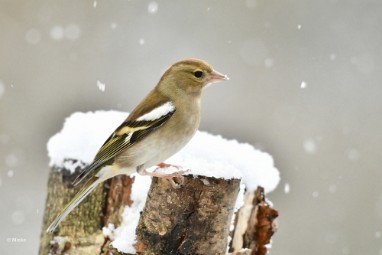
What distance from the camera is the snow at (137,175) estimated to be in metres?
5.13

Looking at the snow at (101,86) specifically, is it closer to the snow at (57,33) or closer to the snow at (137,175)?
the snow at (57,33)

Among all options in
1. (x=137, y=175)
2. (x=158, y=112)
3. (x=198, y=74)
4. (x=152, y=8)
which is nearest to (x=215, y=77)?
(x=198, y=74)

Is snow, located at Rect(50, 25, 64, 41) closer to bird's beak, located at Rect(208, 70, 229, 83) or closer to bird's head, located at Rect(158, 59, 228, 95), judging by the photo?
bird's head, located at Rect(158, 59, 228, 95)

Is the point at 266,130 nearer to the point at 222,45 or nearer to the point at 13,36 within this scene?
the point at 222,45

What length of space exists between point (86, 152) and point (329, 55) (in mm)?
7660

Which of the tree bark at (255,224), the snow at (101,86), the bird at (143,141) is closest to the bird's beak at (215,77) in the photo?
the bird at (143,141)

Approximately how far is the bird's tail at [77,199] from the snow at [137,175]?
38 cm

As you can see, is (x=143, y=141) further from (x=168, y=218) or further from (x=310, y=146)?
(x=310, y=146)

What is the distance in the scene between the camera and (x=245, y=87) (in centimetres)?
1190

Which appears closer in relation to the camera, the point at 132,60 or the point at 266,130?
the point at 266,130

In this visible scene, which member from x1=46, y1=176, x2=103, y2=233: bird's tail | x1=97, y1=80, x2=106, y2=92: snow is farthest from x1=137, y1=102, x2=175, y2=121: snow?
x1=97, y1=80, x2=106, y2=92: snow

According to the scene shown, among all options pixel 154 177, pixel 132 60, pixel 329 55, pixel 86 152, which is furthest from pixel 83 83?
pixel 154 177

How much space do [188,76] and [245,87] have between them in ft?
21.6

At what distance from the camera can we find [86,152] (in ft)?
18.2
